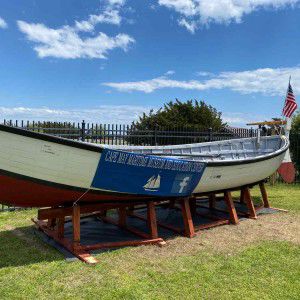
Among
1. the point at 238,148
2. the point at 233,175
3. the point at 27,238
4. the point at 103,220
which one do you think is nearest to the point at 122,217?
the point at 103,220

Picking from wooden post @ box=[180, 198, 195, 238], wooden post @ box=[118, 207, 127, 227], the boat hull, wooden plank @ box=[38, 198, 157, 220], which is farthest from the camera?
wooden post @ box=[118, 207, 127, 227]

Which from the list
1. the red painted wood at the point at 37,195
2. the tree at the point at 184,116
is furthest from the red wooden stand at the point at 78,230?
the tree at the point at 184,116

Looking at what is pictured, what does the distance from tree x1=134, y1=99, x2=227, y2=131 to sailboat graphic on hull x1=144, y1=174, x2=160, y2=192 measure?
24.6 meters

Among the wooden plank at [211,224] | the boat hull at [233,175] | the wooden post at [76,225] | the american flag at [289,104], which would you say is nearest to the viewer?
the wooden post at [76,225]

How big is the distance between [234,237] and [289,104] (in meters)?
4.50

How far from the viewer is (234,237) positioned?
630 cm

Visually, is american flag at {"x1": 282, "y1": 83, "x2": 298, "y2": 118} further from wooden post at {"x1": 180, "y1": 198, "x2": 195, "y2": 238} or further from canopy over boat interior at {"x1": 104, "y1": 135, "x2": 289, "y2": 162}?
wooden post at {"x1": 180, "y1": 198, "x2": 195, "y2": 238}

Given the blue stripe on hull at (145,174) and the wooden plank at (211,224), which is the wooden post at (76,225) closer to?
the blue stripe on hull at (145,174)

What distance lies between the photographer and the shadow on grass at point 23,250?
5059 millimetres

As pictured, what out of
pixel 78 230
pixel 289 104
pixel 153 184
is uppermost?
pixel 289 104

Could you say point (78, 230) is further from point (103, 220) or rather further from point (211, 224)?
point (211, 224)

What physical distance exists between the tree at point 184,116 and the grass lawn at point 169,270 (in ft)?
79.8

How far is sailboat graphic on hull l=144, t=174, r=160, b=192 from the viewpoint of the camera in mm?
5553

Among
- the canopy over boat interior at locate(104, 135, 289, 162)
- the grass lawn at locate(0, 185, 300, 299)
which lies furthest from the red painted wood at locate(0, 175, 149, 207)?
the canopy over boat interior at locate(104, 135, 289, 162)
